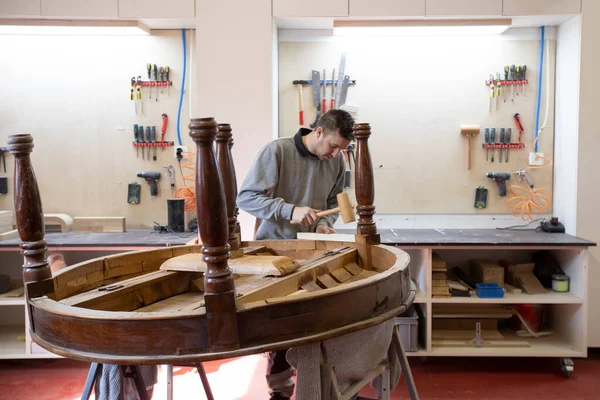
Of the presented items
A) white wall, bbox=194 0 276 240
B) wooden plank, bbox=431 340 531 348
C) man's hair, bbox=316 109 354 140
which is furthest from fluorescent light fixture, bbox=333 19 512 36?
wooden plank, bbox=431 340 531 348

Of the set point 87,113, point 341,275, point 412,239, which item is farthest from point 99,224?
point 341,275

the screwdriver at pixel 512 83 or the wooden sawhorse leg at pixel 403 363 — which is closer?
the wooden sawhorse leg at pixel 403 363

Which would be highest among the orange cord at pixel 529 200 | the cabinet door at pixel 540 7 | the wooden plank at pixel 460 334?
the cabinet door at pixel 540 7

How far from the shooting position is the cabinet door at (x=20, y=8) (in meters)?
3.53

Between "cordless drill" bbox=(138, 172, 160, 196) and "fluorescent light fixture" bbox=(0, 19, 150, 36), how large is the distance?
1027mm

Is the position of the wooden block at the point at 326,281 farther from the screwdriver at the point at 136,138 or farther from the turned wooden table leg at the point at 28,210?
the screwdriver at the point at 136,138

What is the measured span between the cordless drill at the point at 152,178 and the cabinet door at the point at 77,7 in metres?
1.15

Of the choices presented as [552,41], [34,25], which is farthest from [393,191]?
[34,25]

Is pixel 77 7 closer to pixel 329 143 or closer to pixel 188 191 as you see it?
pixel 188 191

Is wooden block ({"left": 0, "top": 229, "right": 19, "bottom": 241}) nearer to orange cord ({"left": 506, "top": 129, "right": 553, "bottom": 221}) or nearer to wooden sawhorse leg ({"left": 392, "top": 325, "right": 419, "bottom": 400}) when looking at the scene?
wooden sawhorse leg ({"left": 392, "top": 325, "right": 419, "bottom": 400})

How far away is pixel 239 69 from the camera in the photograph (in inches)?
140

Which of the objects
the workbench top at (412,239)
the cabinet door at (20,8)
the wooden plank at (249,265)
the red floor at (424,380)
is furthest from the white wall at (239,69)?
the wooden plank at (249,265)

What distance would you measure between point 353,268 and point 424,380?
1960 millimetres

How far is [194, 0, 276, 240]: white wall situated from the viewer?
11.6ft
